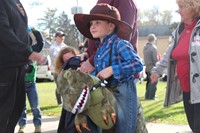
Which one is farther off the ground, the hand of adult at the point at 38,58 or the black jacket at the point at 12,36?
the black jacket at the point at 12,36

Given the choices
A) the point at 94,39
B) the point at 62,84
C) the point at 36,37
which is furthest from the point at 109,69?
the point at 36,37

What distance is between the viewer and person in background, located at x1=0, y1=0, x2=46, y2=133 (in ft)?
10.5

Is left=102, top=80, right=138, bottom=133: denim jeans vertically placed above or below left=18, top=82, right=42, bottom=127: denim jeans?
above

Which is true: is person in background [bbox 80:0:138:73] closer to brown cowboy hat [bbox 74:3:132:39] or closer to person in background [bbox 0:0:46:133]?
brown cowboy hat [bbox 74:3:132:39]

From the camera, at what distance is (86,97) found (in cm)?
282

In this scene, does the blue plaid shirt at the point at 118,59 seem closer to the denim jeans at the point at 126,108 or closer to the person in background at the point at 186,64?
the denim jeans at the point at 126,108

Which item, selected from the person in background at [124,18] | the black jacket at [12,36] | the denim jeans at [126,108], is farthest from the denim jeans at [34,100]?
the denim jeans at [126,108]

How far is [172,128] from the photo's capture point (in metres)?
6.18

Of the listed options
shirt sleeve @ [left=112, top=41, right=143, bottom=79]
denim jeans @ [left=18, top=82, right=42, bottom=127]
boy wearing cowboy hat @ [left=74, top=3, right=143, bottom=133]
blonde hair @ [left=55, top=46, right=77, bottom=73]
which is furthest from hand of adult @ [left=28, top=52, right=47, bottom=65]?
denim jeans @ [left=18, top=82, right=42, bottom=127]

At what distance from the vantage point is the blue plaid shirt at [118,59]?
2.94 meters

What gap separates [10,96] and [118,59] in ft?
3.66

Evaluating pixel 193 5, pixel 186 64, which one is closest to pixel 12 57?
pixel 186 64

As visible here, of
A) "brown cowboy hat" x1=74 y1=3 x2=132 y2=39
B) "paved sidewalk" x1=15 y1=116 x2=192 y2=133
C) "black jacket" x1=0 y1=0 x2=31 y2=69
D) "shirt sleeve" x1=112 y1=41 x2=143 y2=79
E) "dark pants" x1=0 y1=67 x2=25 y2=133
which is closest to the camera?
"shirt sleeve" x1=112 y1=41 x2=143 y2=79

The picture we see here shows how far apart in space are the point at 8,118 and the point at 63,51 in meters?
1.14
